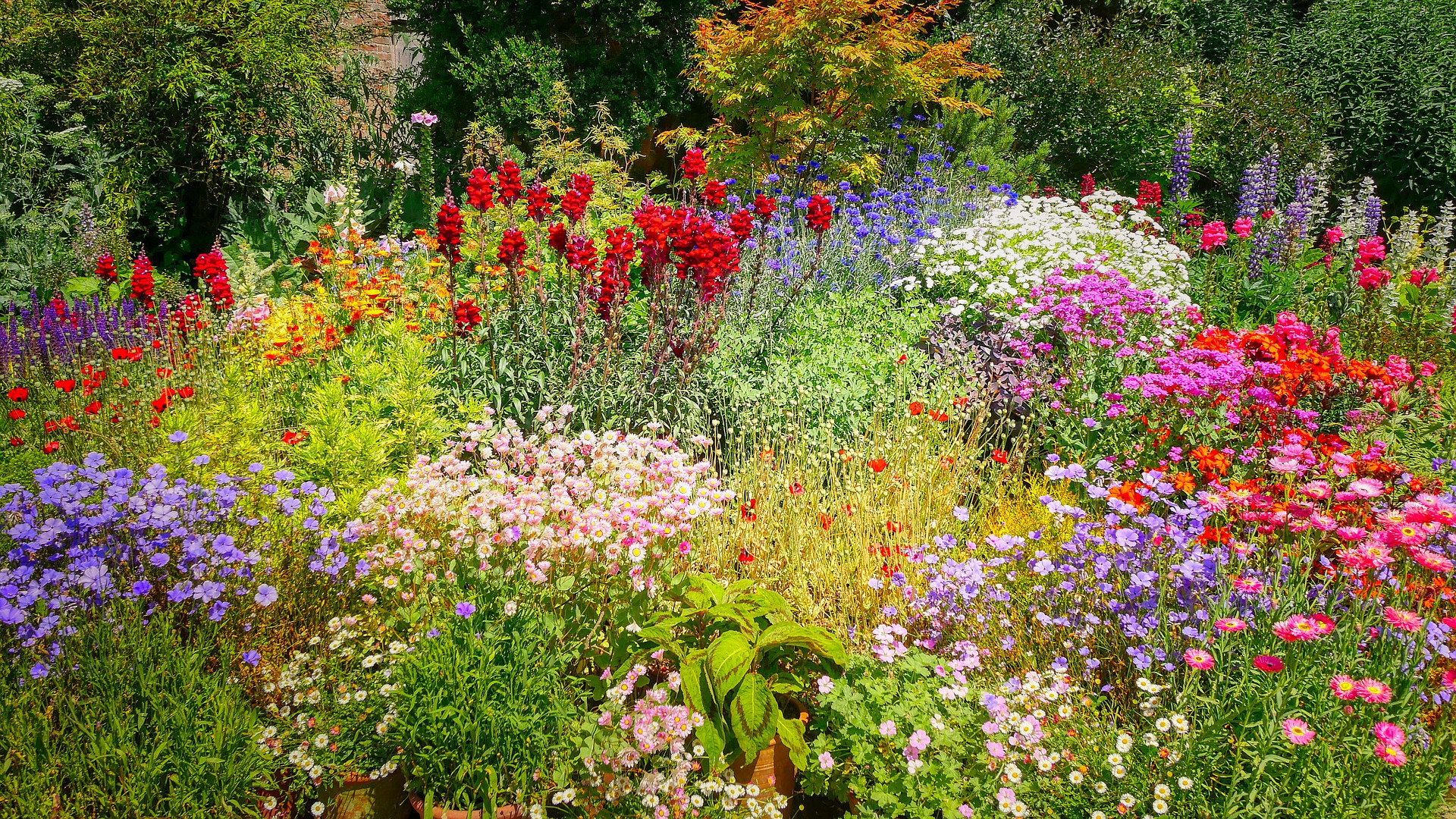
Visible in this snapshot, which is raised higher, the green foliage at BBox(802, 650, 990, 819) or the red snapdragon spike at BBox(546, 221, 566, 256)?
the red snapdragon spike at BBox(546, 221, 566, 256)

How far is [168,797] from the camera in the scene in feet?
5.81

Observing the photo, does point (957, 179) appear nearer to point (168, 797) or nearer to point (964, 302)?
point (964, 302)

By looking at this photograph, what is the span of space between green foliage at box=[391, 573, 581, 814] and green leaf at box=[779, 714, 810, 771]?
1.78 ft

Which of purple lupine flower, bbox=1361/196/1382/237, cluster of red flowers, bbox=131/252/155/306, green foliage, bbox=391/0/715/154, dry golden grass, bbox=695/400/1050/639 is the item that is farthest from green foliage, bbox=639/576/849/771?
green foliage, bbox=391/0/715/154

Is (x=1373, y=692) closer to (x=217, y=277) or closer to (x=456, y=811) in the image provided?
(x=456, y=811)

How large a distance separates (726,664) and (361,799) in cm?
99

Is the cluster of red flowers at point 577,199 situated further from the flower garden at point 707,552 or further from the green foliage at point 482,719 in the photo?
the green foliage at point 482,719

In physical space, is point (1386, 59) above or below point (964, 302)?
above

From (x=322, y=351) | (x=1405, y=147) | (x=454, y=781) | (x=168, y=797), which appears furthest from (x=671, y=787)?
(x=1405, y=147)

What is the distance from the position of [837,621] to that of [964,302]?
9.51 feet

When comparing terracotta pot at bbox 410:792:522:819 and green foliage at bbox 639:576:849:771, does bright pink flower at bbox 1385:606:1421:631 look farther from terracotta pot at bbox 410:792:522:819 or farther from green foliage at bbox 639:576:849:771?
terracotta pot at bbox 410:792:522:819

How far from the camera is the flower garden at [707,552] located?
6.38 ft

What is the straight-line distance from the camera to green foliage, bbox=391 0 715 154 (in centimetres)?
932

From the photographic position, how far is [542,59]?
9.38 m
